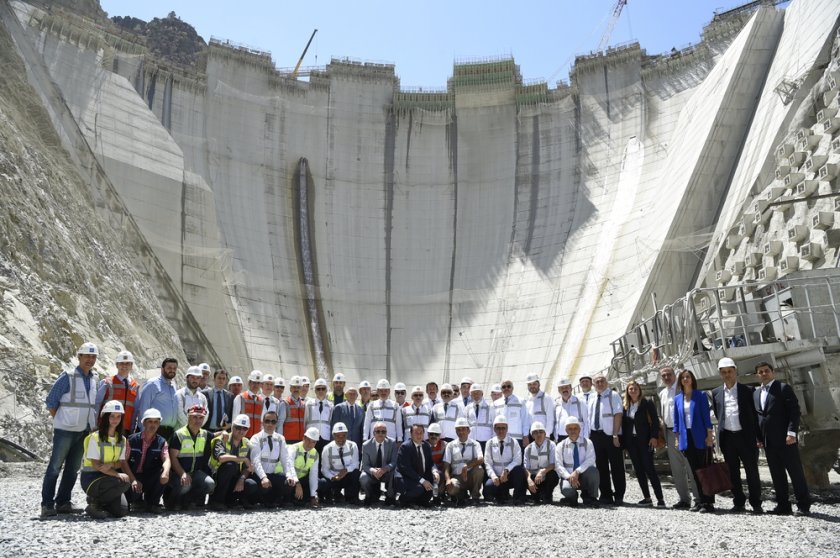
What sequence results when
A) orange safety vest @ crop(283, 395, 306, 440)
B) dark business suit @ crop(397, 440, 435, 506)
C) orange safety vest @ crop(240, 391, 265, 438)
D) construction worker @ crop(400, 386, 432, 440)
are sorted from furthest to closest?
1. construction worker @ crop(400, 386, 432, 440)
2. orange safety vest @ crop(283, 395, 306, 440)
3. orange safety vest @ crop(240, 391, 265, 438)
4. dark business suit @ crop(397, 440, 435, 506)

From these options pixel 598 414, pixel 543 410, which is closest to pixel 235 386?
pixel 543 410

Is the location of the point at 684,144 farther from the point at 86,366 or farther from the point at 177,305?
the point at 86,366

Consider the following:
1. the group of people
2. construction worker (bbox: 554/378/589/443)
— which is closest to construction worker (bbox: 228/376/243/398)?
the group of people

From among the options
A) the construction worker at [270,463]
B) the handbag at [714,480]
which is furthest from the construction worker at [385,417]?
the handbag at [714,480]

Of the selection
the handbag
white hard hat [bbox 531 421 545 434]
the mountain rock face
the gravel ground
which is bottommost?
the gravel ground

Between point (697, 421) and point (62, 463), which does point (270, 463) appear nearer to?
point (62, 463)

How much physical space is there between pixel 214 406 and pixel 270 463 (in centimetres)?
110

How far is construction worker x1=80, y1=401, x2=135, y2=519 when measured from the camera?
6.46m

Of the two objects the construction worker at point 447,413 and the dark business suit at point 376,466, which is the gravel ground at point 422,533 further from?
the construction worker at point 447,413

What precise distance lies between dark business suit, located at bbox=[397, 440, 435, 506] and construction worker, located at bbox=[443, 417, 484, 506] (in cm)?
25

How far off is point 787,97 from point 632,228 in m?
5.58

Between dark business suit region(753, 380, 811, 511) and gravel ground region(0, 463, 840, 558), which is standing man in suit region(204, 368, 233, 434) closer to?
gravel ground region(0, 463, 840, 558)

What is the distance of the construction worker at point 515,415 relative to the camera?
941cm

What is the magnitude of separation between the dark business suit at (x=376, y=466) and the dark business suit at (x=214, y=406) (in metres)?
1.63
